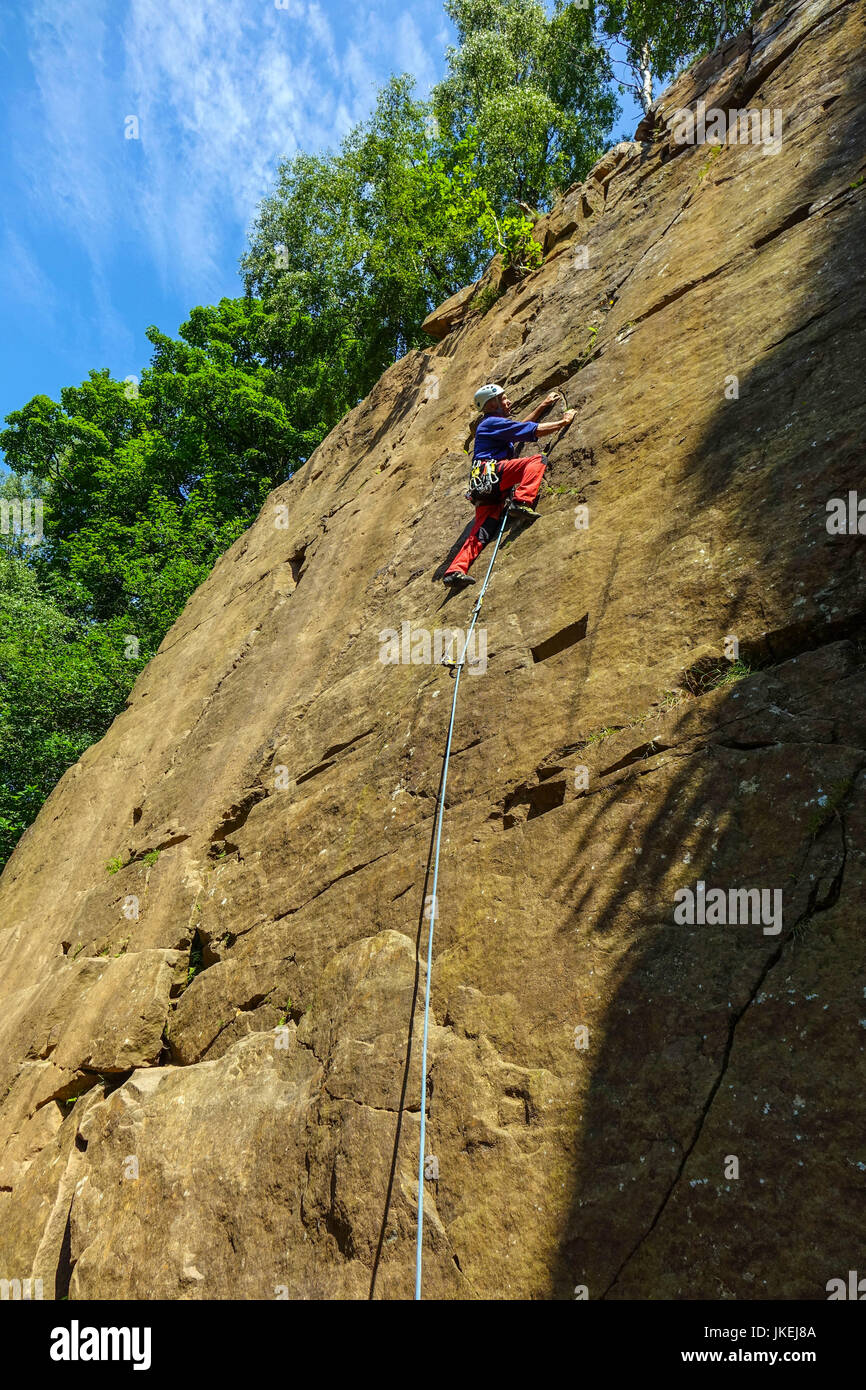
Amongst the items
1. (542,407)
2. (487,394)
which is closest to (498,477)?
(542,407)

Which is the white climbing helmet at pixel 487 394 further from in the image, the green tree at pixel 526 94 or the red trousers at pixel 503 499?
the green tree at pixel 526 94

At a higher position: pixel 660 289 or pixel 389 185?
pixel 389 185

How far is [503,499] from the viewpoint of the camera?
8078mm

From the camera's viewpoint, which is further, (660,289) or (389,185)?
(389,185)

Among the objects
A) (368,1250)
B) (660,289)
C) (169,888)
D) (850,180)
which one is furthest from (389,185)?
(368,1250)

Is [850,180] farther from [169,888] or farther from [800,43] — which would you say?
[169,888]

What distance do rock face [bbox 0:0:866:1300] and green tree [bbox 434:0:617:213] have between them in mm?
14414

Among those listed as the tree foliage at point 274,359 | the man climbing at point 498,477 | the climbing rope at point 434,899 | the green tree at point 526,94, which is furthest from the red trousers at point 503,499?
the green tree at point 526,94

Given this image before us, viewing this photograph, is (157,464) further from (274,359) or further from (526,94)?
(526,94)

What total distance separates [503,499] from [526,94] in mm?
20305

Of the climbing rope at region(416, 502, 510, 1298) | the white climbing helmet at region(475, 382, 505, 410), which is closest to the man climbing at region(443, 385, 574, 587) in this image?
the climbing rope at region(416, 502, 510, 1298)

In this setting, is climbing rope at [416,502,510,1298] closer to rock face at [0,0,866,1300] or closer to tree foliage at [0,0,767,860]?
rock face at [0,0,866,1300]

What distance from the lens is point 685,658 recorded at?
510 cm

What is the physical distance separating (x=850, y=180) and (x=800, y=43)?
11.5ft
